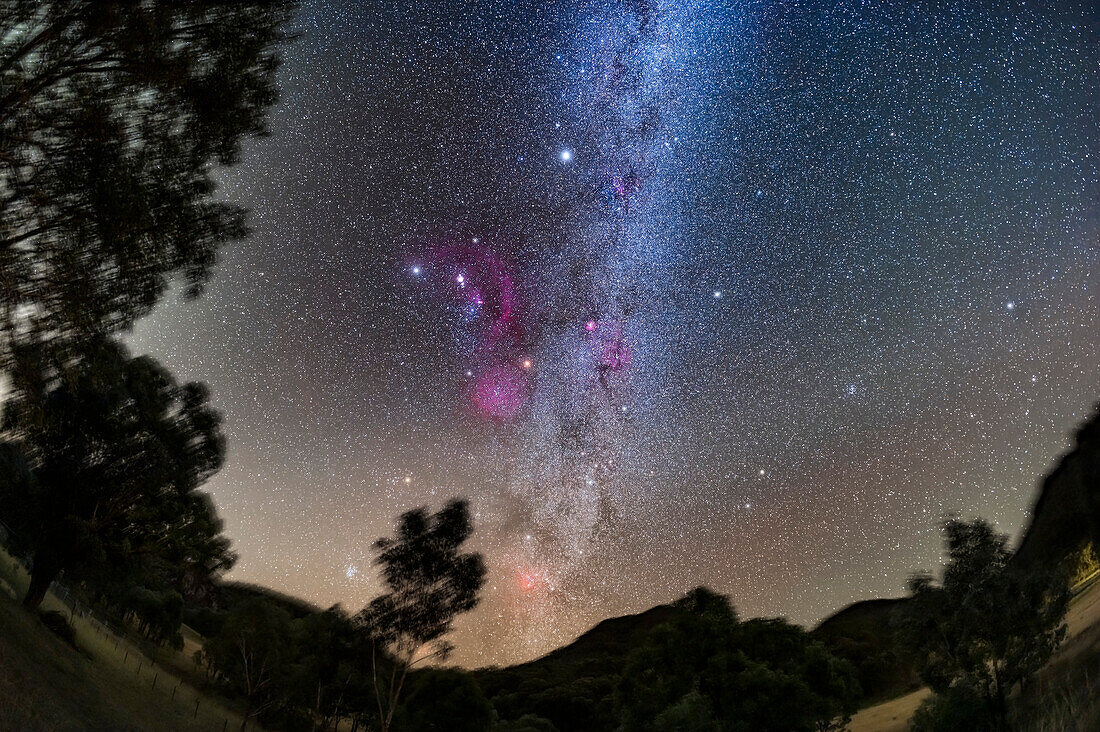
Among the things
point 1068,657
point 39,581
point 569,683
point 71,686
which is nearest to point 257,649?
point 39,581

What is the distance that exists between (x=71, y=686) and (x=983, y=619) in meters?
33.9

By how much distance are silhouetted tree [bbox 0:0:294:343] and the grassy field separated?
859 cm

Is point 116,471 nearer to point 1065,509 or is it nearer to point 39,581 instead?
point 39,581

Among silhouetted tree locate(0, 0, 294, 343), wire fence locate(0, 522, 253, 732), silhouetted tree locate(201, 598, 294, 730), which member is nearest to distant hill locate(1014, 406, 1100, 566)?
silhouetted tree locate(0, 0, 294, 343)

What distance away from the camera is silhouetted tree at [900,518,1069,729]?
1078 inches

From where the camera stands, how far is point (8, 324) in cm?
948

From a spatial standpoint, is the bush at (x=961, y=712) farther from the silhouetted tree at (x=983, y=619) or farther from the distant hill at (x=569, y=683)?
the distant hill at (x=569, y=683)

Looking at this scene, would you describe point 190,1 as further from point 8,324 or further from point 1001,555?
point 1001,555

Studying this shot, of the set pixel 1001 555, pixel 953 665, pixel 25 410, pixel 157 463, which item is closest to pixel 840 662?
pixel 953 665

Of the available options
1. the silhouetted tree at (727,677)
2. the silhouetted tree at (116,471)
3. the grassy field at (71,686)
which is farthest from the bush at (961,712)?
the silhouetted tree at (116,471)

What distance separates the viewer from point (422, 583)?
131ft

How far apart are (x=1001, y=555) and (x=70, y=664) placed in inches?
1443

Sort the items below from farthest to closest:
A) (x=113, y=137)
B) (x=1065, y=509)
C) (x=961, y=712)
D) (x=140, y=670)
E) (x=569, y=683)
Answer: (x=569, y=683), (x=1065, y=509), (x=140, y=670), (x=961, y=712), (x=113, y=137)

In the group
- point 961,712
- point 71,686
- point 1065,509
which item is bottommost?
point 961,712
